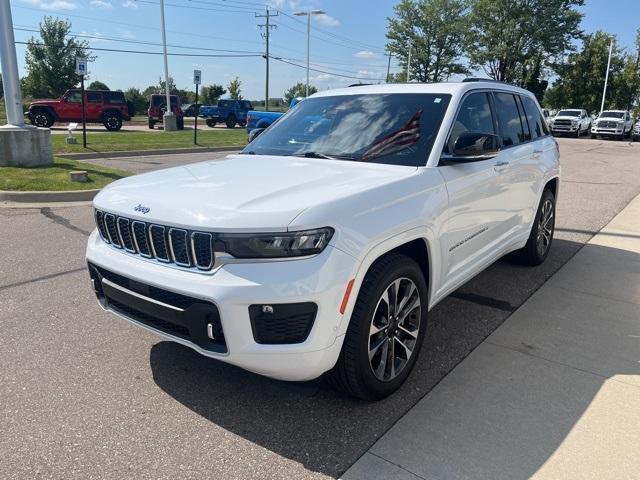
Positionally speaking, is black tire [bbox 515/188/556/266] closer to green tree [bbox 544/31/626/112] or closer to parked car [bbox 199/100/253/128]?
parked car [bbox 199/100/253/128]

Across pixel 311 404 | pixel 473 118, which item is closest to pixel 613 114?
pixel 473 118

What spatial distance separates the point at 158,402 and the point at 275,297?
1196mm

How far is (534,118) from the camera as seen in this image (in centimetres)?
557

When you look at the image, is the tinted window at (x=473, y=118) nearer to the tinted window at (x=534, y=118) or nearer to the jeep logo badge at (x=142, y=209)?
the tinted window at (x=534, y=118)

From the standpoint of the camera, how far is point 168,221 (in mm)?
2703

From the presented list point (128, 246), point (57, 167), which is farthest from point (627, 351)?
point (57, 167)

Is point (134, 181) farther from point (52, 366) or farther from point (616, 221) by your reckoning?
point (616, 221)

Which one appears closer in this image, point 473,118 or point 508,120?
point 473,118

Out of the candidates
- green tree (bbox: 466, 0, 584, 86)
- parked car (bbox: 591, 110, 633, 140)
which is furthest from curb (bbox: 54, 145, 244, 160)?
green tree (bbox: 466, 0, 584, 86)

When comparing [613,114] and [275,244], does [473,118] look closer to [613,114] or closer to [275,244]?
[275,244]

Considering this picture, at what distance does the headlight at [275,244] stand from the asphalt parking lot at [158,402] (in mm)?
1022

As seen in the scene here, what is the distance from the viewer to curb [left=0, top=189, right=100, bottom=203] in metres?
8.68

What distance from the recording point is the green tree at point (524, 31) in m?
52.0

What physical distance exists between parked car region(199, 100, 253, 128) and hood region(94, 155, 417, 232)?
31744 mm
